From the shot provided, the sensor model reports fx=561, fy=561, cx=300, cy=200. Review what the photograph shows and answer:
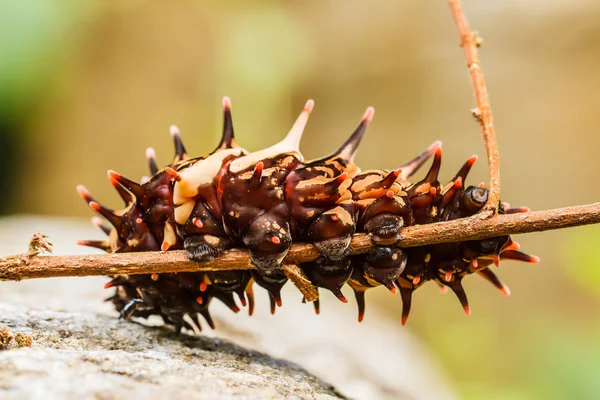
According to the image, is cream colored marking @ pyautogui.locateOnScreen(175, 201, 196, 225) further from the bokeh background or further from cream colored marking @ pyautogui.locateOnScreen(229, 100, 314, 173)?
the bokeh background

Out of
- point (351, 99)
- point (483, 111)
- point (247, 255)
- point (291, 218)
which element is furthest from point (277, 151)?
point (351, 99)

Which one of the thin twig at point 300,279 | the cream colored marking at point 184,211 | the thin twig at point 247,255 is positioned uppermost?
the cream colored marking at point 184,211

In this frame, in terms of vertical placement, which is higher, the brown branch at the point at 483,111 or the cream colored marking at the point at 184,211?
the brown branch at the point at 483,111

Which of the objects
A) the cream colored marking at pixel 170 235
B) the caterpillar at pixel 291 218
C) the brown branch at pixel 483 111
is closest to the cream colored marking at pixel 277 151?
the caterpillar at pixel 291 218

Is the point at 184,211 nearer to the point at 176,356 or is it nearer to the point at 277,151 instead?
the point at 277,151

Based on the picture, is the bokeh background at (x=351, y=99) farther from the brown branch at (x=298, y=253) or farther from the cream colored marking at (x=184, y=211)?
the cream colored marking at (x=184, y=211)

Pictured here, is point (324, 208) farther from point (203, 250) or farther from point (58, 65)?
point (58, 65)
